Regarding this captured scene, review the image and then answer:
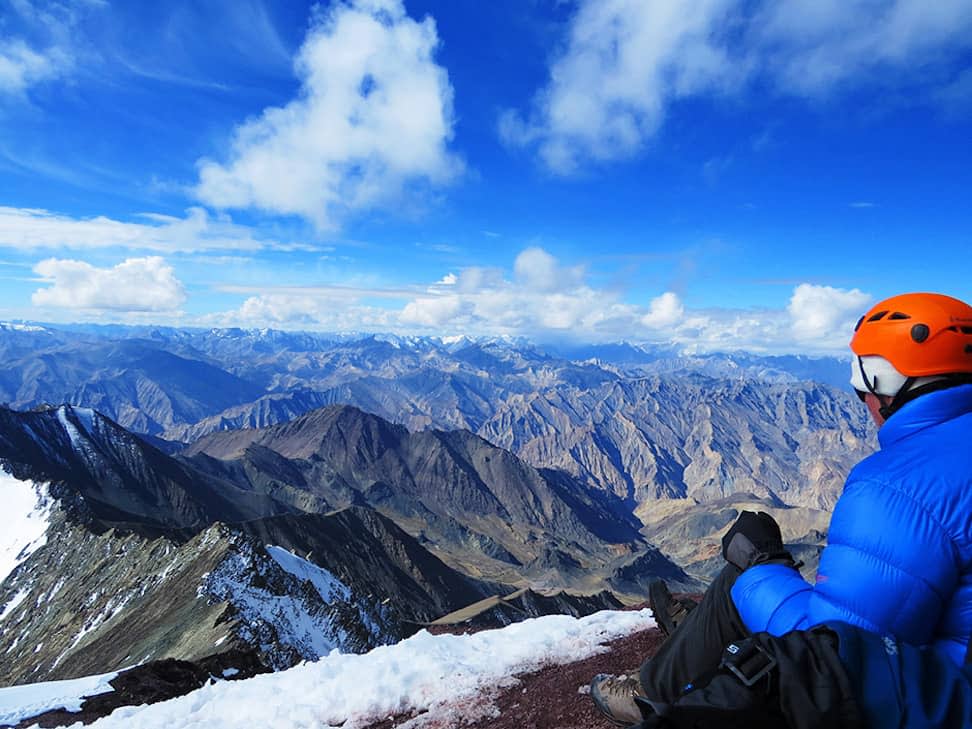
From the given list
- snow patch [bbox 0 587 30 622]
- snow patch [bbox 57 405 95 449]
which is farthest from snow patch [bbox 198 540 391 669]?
snow patch [bbox 57 405 95 449]

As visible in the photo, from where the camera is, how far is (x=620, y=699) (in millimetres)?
6066

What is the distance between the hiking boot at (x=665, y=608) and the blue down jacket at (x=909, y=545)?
14.5 ft

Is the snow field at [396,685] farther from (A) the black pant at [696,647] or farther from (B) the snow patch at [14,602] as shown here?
(B) the snow patch at [14,602]

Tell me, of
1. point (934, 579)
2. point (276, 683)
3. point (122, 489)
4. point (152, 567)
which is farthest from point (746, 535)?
point (122, 489)

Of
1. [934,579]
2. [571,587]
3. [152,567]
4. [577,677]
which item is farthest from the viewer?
[571,587]

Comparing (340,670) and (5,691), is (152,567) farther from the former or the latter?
(340,670)

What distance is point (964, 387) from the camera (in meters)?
4.04

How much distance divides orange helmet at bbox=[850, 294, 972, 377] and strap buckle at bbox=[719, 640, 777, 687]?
239 cm

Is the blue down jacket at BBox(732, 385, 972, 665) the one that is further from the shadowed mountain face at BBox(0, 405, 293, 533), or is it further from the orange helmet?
the shadowed mountain face at BBox(0, 405, 293, 533)

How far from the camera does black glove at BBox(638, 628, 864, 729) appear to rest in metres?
3.12

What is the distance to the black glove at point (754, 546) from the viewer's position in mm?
5250

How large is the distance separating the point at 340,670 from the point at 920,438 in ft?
35.3

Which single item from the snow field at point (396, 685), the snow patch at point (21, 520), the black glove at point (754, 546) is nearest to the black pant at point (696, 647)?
the black glove at point (754, 546)

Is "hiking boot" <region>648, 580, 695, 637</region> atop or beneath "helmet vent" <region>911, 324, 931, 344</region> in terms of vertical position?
beneath
